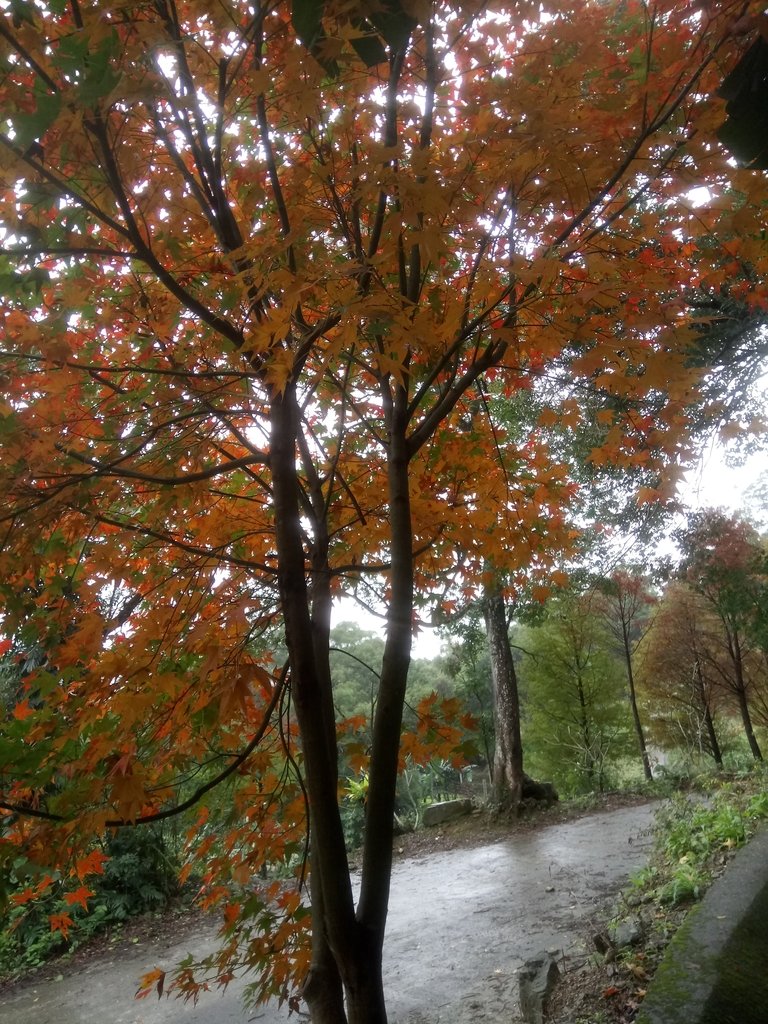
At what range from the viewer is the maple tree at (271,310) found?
1.86 m

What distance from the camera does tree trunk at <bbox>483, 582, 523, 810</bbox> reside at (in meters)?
Result: 10.4

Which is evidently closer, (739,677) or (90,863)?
(90,863)

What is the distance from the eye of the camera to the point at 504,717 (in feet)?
35.5

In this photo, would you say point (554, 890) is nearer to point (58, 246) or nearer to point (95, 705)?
point (95, 705)

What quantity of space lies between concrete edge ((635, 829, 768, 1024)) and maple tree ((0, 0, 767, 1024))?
0.98m

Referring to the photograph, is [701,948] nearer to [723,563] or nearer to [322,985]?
[322,985]

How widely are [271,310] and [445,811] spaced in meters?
10.5

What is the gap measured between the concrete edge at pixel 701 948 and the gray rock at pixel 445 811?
7.99 metres

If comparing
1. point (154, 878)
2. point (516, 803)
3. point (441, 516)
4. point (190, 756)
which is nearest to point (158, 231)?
point (441, 516)

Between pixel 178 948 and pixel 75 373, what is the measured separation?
6.40 metres

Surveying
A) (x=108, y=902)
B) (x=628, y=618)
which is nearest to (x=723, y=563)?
(x=628, y=618)

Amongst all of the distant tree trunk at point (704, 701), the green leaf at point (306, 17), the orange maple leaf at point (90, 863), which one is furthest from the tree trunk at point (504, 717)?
the green leaf at point (306, 17)

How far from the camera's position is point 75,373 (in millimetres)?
2613

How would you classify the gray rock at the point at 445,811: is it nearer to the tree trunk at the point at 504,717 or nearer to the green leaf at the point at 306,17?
the tree trunk at the point at 504,717
